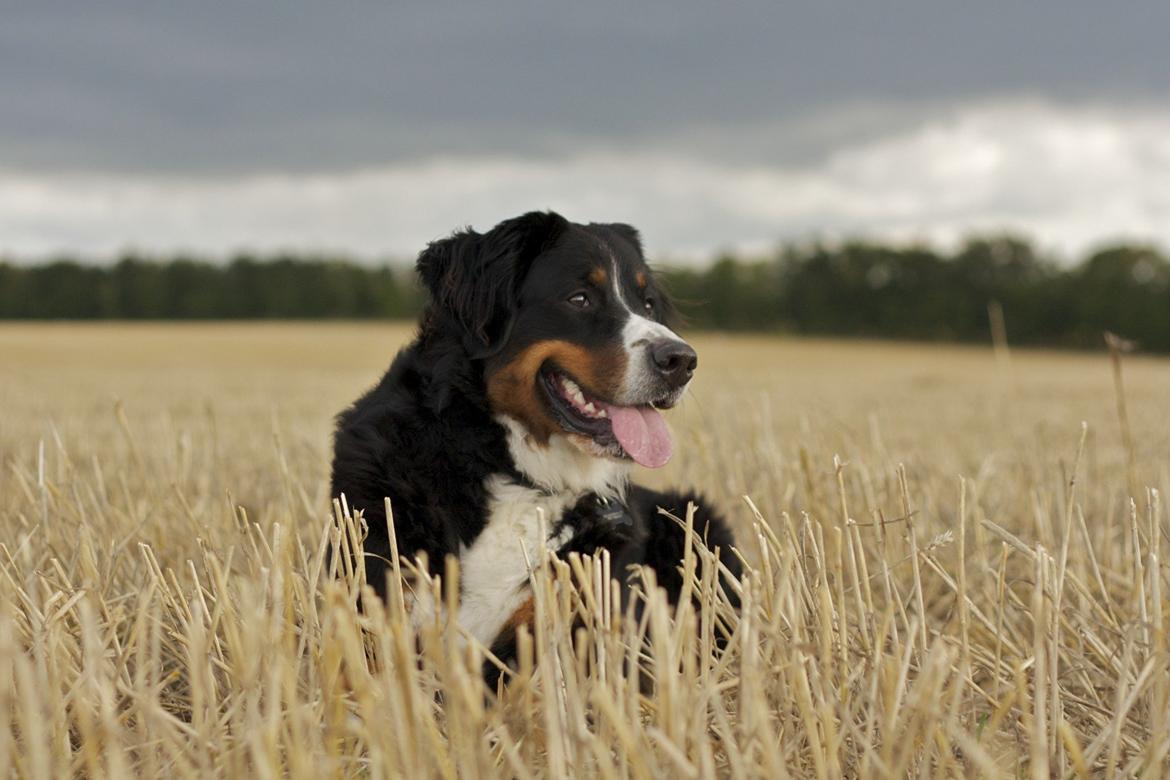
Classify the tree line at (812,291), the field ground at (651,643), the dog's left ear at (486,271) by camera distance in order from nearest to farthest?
the field ground at (651,643), the dog's left ear at (486,271), the tree line at (812,291)

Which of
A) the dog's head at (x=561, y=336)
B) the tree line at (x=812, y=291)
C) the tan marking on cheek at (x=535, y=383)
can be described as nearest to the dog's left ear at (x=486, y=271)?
the dog's head at (x=561, y=336)

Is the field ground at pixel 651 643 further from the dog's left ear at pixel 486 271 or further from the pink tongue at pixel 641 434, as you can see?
the dog's left ear at pixel 486 271

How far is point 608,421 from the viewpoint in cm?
349

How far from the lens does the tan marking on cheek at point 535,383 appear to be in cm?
345

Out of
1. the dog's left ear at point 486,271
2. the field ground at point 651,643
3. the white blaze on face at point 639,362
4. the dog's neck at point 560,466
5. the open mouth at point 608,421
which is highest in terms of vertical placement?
the dog's left ear at point 486,271

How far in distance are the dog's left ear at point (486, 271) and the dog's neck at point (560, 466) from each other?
33cm

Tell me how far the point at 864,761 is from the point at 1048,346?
1838 inches

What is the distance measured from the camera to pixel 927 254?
157 ft

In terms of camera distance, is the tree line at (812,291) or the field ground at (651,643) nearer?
the field ground at (651,643)

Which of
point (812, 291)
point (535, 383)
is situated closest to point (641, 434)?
point (535, 383)

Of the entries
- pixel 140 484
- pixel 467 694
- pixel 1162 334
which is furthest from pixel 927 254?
pixel 467 694

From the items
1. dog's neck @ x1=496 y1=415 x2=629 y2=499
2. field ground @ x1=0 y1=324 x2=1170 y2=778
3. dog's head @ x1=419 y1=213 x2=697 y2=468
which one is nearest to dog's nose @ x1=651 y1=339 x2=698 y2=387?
dog's head @ x1=419 y1=213 x2=697 y2=468

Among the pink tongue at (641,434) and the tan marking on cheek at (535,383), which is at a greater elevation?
the tan marking on cheek at (535,383)

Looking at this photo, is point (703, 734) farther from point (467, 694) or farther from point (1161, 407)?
point (1161, 407)
